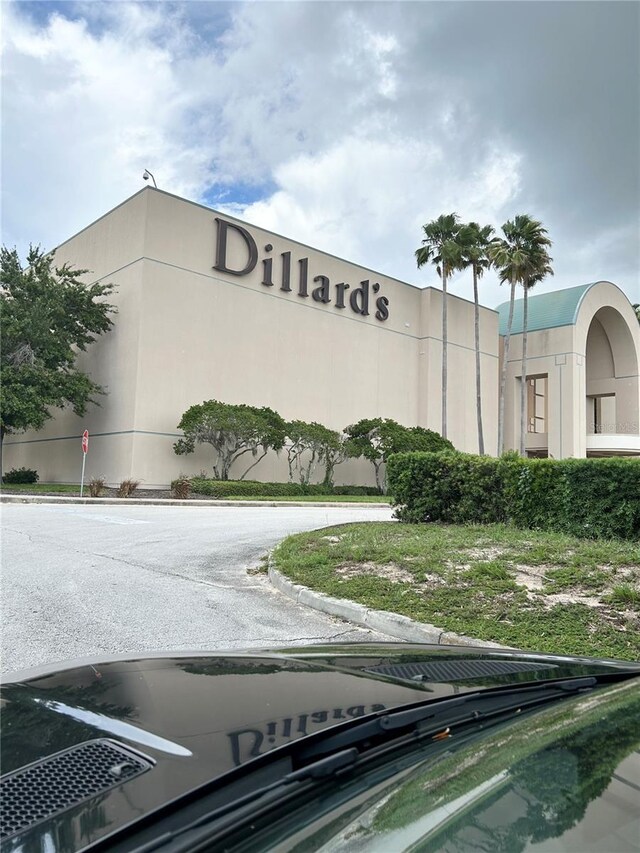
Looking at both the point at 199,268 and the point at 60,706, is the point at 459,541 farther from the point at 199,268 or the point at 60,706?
the point at 199,268

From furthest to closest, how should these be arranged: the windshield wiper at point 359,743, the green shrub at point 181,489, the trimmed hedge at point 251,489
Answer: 1. the trimmed hedge at point 251,489
2. the green shrub at point 181,489
3. the windshield wiper at point 359,743

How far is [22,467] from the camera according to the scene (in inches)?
1384

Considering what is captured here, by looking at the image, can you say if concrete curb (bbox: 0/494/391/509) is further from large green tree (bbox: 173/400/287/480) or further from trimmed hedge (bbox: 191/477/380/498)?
large green tree (bbox: 173/400/287/480)

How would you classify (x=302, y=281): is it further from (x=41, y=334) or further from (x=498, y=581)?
(x=498, y=581)

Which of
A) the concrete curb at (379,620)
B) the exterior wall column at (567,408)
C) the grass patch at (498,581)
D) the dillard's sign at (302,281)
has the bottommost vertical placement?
the concrete curb at (379,620)

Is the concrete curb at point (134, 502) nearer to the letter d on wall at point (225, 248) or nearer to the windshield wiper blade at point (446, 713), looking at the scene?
the letter d on wall at point (225, 248)

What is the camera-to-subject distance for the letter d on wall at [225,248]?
30719 mm

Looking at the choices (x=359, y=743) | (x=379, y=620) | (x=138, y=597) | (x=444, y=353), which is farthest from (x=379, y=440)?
(x=359, y=743)

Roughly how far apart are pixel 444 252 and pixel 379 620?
37.0m

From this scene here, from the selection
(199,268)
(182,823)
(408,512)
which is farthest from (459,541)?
(199,268)

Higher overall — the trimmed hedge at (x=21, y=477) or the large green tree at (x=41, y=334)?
the large green tree at (x=41, y=334)

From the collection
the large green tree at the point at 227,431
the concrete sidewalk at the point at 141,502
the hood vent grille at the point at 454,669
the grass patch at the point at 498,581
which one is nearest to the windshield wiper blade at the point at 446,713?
the hood vent grille at the point at 454,669

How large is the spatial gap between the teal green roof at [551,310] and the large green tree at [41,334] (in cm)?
3146

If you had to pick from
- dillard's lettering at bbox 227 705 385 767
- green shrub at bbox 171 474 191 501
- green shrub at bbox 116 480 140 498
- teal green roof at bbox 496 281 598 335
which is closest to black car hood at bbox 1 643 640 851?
dillard's lettering at bbox 227 705 385 767
